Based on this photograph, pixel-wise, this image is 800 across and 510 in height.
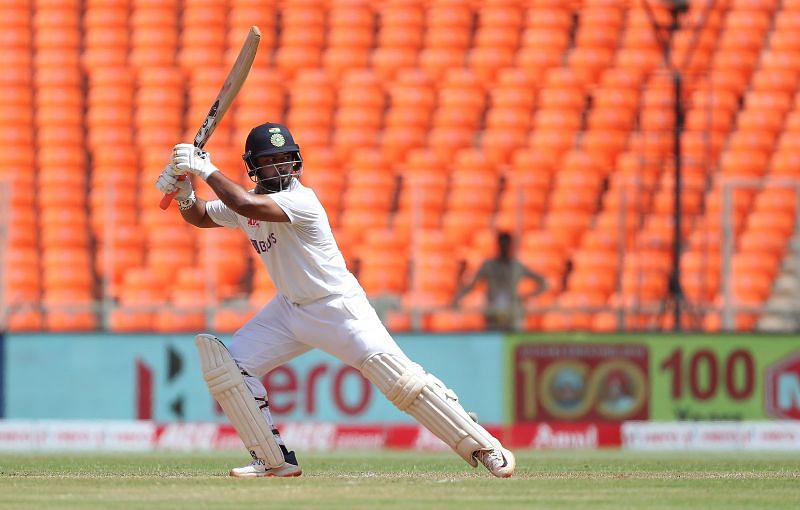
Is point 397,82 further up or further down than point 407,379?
further up

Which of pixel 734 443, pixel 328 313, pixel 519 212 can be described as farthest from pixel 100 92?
pixel 328 313

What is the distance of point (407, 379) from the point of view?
6793 mm

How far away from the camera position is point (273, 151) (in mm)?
6844

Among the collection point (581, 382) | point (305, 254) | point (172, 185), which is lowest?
point (581, 382)

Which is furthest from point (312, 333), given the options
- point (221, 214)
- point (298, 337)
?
point (221, 214)

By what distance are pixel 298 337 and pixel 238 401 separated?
364 millimetres

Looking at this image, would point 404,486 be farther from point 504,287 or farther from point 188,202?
point 504,287

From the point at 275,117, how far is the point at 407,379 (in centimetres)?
941

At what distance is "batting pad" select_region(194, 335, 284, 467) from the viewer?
686 cm

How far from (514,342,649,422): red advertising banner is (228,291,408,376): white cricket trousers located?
16.9ft

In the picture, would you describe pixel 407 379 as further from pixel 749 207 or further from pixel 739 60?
pixel 739 60

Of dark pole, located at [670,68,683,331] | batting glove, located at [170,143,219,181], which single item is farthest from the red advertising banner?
batting glove, located at [170,143,219,181]

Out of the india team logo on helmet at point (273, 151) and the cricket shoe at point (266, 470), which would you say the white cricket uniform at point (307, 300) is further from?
the cricket shoe at point (266, 470)

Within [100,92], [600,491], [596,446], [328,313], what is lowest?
[596,446]
